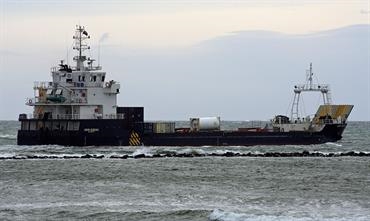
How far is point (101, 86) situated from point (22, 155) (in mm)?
10305

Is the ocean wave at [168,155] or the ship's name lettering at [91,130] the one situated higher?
the ship's name lettering at [91,130]

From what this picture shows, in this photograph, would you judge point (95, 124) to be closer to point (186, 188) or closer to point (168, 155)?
point (168, 155)

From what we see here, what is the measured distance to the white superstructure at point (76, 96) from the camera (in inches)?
2522

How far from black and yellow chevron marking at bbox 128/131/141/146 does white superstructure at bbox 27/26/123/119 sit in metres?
2.08

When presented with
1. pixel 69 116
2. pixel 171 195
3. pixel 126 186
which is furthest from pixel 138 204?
pixel 69 116

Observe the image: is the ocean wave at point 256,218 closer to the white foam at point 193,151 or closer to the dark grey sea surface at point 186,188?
the dark grey sea surface at point 186,188

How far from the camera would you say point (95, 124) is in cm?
6219

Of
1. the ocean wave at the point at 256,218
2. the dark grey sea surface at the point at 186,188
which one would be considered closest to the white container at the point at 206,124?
the dark grey sea surface at the point at 186,188

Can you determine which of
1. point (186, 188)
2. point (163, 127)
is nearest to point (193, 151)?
point (163, 127)

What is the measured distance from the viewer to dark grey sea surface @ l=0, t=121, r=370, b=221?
98.0 feet

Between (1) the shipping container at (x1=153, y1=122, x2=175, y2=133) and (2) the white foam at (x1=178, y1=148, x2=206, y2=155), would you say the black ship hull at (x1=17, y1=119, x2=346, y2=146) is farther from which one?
(2) the white foam at (x1=178, y1=148, x2=206, y2=155)

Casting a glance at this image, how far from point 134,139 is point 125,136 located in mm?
844

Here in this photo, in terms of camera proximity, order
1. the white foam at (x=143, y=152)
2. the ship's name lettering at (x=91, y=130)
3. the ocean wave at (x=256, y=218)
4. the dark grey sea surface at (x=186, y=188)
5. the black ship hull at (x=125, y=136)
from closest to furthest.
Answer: the ocean wave at (x=256, y=218) → the dark grey sea surface at (x=186, y=188) → the white foam at (x=143, y=152) → the ship's name lettering at (x=91, y=130) → the black ship hull at (x=125, y=136)

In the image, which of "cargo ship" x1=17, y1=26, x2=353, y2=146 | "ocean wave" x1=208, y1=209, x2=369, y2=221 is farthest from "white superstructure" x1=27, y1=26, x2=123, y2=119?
"ocean wave" x1=208, y1=209, x2=369, y2=221
